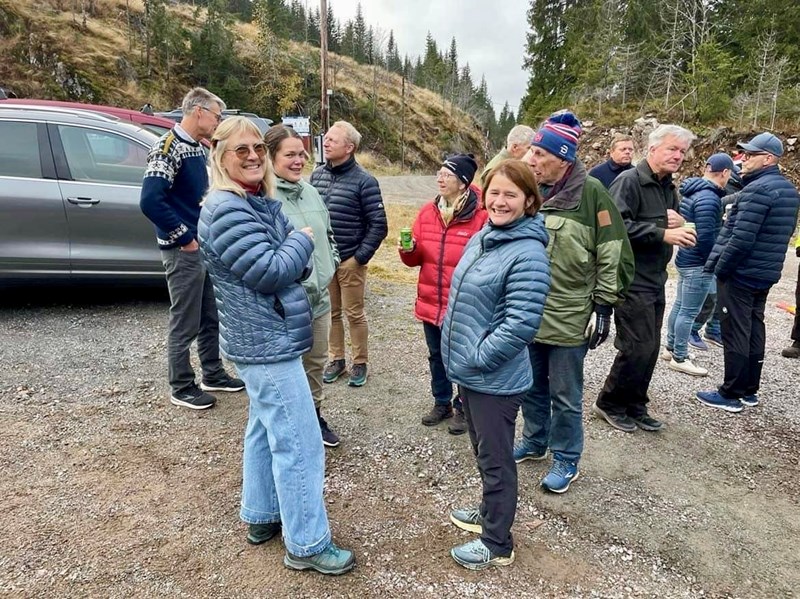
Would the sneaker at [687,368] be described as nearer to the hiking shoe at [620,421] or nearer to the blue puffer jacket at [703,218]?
the blue puffer jacket at [703,218]

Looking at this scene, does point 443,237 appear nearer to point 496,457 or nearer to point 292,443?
point 496,457

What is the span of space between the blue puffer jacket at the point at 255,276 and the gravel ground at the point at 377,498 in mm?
1035

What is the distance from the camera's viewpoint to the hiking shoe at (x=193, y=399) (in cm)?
369

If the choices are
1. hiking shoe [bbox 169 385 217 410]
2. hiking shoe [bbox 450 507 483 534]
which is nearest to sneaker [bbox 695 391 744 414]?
hiking shoe [bbox 450 507 483 534]

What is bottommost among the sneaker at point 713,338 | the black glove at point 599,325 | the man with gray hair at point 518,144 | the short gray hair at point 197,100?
the sneaker at point 713,338

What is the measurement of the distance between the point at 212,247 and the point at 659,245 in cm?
276

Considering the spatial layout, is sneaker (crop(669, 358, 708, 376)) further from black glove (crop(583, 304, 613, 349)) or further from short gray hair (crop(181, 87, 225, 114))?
short gray hair (crop(181, 87, 225, 114))

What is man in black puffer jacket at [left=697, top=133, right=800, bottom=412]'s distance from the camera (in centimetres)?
372

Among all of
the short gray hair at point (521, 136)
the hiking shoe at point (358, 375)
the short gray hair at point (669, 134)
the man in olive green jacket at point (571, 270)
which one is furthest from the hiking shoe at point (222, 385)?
the short gray hair at point (669, 134)

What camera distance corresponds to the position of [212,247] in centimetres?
195

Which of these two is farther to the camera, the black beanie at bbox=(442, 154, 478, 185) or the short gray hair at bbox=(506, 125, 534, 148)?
the short gray hair at bbox=(506, 125, 534, 148)

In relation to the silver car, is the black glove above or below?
below

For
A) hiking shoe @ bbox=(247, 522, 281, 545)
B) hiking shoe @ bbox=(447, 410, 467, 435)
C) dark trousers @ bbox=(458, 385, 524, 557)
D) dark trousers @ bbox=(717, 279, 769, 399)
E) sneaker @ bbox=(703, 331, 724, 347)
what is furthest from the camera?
sneaker @ bbox=(703, 331, 724, 347)

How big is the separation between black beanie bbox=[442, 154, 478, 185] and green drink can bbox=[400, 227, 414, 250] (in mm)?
455
